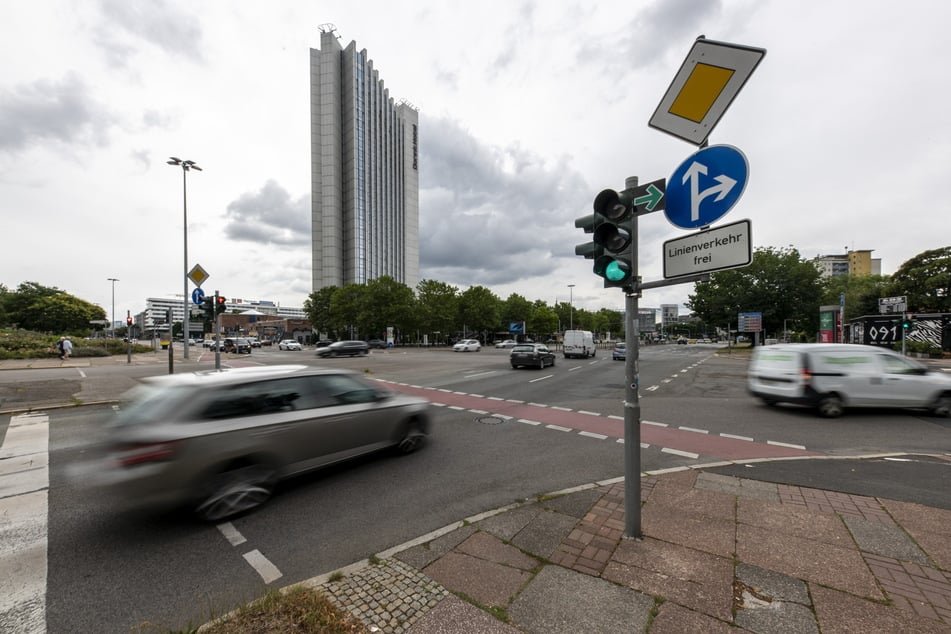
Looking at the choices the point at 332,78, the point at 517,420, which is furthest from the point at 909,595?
the point at 332,78

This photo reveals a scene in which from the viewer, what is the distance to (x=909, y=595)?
2.62 meters

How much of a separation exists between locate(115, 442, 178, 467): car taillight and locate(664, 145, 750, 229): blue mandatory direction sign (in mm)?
5016

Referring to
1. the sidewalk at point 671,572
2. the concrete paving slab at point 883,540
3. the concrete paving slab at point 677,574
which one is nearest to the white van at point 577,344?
the sidewalk at point 671,572

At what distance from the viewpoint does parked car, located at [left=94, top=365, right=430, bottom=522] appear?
11.5ft

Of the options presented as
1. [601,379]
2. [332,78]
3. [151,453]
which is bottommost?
[601,379]

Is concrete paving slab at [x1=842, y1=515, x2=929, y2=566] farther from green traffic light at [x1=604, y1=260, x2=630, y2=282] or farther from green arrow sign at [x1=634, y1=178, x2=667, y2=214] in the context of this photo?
green arrow sign at [x1=634, y1=178, x2=667, y2=214]

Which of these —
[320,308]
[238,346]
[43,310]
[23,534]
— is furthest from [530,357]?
[43,310]

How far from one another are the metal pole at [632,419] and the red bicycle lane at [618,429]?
3.57m

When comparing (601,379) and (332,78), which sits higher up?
(332,78)

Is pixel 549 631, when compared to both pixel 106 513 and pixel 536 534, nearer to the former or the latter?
pixel 536 534

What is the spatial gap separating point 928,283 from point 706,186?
192ft

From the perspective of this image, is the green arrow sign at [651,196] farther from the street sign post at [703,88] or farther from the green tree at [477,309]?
the green tree at [477,309]

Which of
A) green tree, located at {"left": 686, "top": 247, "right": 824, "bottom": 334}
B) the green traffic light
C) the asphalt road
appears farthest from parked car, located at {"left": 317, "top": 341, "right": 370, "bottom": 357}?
green tree, located at {"left": 686, "top": 247, "right": 824, "bottom": 334}

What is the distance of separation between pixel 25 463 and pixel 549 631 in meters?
7.78
